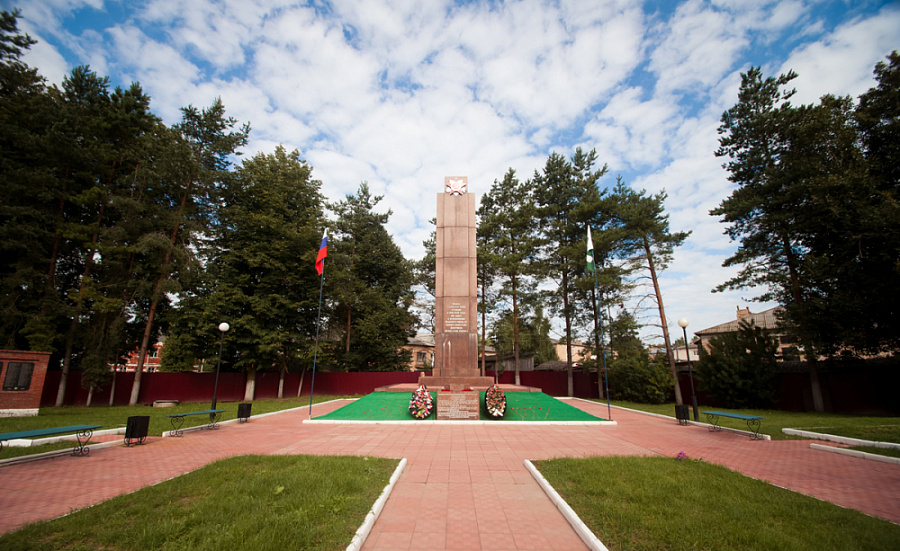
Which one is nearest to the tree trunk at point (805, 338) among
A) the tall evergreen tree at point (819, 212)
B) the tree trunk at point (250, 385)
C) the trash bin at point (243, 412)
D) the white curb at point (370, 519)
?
the tall evergreen tree at point (819, 212)

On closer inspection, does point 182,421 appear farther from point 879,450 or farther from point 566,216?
point 566,216

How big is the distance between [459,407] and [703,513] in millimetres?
8515

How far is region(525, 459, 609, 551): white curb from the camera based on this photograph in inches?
140

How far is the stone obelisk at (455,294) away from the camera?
16.1 m

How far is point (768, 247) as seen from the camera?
63.9ft

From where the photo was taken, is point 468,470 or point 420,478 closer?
point 420,478

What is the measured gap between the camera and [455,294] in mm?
17234

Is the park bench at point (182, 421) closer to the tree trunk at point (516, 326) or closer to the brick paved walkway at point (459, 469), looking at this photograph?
the brick paved walkway at point (459, 469)

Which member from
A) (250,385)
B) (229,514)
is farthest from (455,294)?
(250,385)

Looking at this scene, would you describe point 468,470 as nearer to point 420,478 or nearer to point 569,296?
point 420,478

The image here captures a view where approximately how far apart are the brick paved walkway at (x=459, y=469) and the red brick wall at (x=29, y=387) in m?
8.36

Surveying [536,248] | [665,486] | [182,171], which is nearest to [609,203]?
[536,248]

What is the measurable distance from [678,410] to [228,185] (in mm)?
24960

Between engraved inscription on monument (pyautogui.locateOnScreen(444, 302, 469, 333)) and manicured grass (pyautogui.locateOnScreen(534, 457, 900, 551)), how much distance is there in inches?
423
